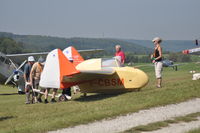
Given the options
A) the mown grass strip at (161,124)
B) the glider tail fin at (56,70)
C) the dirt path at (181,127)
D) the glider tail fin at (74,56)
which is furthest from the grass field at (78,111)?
the glider tail fin at (74,56)

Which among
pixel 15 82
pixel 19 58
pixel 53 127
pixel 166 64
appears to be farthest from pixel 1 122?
pixel 166 64

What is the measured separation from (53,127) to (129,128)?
2051 mm

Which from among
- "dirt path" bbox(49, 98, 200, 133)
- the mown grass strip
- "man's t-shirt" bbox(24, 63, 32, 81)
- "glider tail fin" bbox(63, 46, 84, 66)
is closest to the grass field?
"dirt path" bbox(49, 98, 200, 133)

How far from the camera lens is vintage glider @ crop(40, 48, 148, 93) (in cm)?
1548

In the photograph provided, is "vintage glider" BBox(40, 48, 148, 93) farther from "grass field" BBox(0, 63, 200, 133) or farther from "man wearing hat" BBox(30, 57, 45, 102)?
"grass field" BBox(0, 63, 200, 133)

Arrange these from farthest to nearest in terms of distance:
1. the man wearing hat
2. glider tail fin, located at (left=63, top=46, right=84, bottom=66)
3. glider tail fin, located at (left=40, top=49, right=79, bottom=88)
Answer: glider tail fin, located at (left=63, top=46, right=84, bottom=66)
the man wearing hat
glider tail fin, located at (left=40, top=49, right=79, bottom=88)

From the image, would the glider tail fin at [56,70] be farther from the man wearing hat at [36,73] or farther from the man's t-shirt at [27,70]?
the man's t-shirt at [27,70]

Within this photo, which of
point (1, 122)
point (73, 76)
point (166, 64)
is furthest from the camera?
point (166, 64)

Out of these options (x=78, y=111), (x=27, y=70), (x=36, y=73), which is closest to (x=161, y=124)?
(x=78, y=111)

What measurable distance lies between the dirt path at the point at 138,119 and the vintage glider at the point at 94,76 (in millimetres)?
3647

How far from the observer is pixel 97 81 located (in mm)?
16391

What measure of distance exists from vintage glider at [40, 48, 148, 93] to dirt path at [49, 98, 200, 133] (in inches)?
144

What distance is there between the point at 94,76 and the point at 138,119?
18.6ft

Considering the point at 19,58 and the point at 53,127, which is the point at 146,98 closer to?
the point at 53,127
